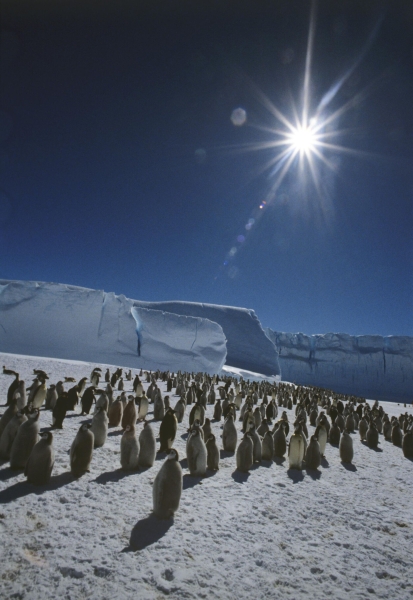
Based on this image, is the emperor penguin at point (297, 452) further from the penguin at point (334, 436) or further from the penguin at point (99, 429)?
the penguin at point (99, 429)

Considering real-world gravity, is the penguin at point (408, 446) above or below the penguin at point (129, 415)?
below

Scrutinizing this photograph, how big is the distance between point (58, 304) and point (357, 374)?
43.0 metres

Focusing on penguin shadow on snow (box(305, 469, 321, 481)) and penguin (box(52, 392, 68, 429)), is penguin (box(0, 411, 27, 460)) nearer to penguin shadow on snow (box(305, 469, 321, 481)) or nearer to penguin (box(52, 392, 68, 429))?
penguin (box(52, 392, 68, 429))

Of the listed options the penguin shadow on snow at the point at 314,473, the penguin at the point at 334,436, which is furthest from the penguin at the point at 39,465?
the penguin at the point at 334,436

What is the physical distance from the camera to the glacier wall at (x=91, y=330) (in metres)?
20.4

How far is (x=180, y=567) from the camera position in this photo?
224cm

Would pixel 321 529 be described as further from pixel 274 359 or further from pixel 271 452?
pixel 274 359

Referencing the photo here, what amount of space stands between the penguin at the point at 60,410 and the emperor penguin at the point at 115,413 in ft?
2.75

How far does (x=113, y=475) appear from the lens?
3525 mm

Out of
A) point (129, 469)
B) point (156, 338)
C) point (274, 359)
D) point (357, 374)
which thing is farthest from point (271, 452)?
point (357, 374)

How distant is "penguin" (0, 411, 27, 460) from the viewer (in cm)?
358

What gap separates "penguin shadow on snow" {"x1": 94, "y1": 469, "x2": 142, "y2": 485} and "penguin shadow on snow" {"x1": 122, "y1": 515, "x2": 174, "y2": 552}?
0.78m

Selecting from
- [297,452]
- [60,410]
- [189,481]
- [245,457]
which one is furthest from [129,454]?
[297,452]

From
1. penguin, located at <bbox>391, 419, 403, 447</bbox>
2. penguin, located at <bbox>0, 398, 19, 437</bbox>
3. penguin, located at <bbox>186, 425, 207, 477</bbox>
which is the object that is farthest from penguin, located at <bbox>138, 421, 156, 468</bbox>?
penguin, located at <bbox>391, 419, 403, 447</bbox>
